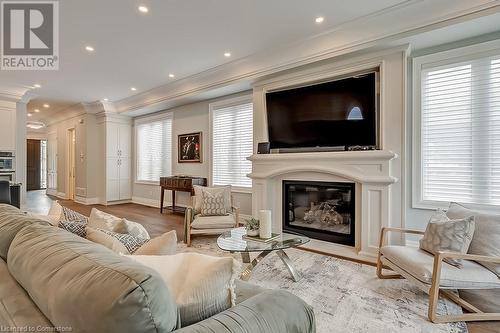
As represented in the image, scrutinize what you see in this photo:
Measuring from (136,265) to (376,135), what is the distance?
3.45 m

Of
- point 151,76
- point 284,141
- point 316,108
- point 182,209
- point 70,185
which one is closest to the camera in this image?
point 316,108

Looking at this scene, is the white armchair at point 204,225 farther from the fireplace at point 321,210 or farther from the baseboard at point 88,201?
the baseboard at point 88,201

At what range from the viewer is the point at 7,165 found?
19.8 feet

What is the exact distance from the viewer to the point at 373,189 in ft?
11.2

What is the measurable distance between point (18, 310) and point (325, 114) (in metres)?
3.74

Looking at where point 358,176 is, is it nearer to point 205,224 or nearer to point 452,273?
point 452,273

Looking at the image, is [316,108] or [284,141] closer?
[316,108]

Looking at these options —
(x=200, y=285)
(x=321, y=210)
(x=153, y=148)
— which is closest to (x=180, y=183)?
(x=153, y=148)

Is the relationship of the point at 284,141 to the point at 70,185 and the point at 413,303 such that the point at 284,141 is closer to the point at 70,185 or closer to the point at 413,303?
the point at 413,303

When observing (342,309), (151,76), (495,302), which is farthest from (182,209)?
(495,302)

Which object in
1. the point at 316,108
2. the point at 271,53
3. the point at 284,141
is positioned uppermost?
the point at 271,53

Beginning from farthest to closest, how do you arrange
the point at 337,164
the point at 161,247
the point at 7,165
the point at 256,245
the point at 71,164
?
the point at 71,164
the point at 7,165
the point at 337,164
the point at 256,245
the point at 161,247

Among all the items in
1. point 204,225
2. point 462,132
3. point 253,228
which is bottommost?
→ point 204,225

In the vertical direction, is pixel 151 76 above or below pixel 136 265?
above
